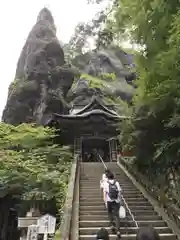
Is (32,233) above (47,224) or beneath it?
beneath

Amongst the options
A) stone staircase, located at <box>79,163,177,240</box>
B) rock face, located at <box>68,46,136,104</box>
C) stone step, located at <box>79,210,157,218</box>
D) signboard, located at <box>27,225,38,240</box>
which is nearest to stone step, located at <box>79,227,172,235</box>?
stone staircase, located at <box>79,163,177,240</box>

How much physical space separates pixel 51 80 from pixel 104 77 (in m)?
8.75

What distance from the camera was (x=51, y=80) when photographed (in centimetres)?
2525

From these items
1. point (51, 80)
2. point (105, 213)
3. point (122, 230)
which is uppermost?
point (51, 80)

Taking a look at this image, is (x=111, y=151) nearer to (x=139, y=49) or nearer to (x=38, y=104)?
(x=38, y=104)

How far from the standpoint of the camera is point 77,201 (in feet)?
29.9

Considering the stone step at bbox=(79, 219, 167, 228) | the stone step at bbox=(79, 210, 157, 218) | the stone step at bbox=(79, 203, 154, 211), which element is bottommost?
the stone step at bbox=(79, 219, 167, 228)

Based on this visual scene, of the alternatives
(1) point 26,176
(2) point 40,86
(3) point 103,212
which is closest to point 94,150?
(2) point 40,86

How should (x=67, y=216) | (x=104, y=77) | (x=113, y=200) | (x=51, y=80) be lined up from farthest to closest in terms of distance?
(x=104, y=77), (x=51, y=80), (x=67, y=216), (x=113, y=200)

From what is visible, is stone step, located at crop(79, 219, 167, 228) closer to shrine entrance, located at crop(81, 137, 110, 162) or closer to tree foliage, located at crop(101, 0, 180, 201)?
tree foliage, located at crop(101, 0, 180, 201)

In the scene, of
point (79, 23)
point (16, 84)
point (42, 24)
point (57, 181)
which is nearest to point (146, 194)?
point (57, 181)

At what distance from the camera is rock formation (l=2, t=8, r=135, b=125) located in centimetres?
2381

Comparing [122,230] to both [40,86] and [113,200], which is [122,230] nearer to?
[113,200]

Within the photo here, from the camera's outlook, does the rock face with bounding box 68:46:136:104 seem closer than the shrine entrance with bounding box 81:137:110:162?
No
